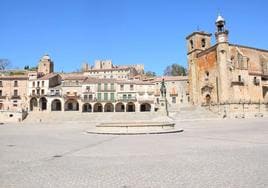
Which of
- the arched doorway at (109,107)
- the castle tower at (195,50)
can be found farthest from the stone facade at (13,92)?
the castle tower at (195,50)

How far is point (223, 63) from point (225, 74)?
206 centimetres

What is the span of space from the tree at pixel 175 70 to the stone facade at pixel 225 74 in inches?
1525

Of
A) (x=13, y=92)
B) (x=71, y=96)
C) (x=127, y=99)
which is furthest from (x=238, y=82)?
(x=13, y=92)

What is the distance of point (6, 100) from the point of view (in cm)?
6050

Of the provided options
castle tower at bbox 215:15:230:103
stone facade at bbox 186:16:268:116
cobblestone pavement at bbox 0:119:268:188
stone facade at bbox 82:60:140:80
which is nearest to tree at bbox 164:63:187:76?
stone facade at bbox 82:60:140:80

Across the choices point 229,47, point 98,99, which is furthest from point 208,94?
point 98,99

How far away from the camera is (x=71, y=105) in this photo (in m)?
62.2

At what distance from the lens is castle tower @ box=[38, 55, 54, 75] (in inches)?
3356

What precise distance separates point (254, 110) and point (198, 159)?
1884 inches

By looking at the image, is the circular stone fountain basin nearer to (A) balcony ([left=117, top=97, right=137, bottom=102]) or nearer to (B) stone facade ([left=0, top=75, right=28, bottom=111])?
(A) balcony ([left=117, top=97, right=137, bottom=102])

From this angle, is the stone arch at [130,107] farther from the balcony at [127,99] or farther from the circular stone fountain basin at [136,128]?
the circular stone fountain basin at [136,128]

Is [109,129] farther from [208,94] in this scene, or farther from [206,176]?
[208,94]

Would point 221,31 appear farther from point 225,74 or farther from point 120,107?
point 120,107

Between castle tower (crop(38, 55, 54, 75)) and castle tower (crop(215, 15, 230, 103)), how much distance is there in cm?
5307
